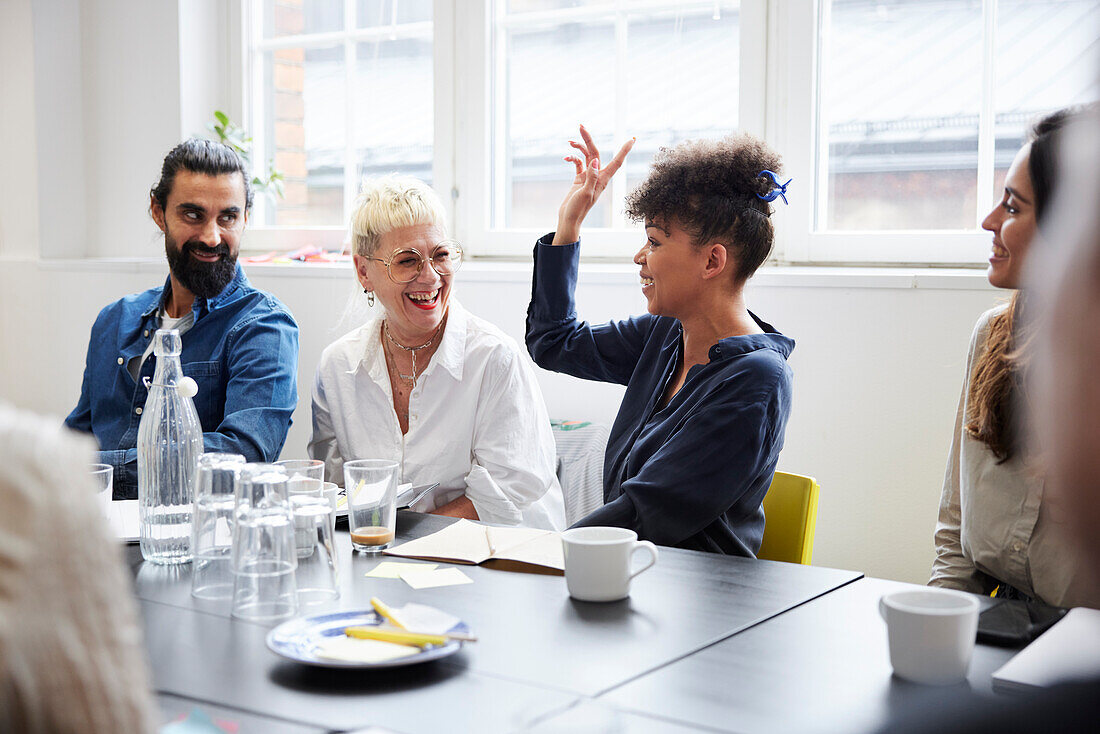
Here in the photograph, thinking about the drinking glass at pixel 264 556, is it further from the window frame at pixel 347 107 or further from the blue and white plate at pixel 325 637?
the window frame at pixel 347 107

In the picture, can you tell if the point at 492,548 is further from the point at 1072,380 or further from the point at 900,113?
the point at 900,113

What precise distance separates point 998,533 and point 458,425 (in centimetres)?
110

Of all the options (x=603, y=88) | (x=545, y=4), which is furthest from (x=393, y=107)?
(x=603, y=88)

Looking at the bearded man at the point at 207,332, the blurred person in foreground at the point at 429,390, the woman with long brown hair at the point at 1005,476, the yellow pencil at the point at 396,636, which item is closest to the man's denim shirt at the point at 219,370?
the bearded man at the point at 207,332

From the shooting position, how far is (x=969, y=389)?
1807 mm

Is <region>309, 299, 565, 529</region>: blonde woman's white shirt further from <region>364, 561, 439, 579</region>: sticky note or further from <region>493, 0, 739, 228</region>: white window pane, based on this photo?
<region>493, 0, 739, 228</region>: white window pane

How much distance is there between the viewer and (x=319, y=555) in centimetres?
142

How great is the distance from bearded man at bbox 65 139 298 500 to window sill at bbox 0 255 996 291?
2.31 feet

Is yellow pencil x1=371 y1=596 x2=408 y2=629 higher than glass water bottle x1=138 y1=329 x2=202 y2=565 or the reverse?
the reverse

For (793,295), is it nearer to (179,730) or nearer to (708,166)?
(708,166)

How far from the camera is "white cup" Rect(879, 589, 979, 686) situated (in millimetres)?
1023

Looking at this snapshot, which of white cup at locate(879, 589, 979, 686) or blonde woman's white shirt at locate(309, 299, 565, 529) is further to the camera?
blonde woman's white shirt at locate(309, 299, 565, 529)

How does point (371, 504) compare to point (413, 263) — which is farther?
point (413, 263)

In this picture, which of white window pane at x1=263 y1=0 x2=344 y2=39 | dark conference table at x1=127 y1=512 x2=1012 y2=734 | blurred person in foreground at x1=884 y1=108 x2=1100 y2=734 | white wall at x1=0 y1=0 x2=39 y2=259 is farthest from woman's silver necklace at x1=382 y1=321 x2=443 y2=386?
white wall at x1=0 y1=0 x2=39 y2=259
